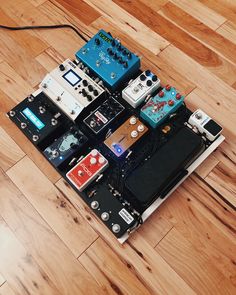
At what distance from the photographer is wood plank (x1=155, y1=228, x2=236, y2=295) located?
4.04 feet

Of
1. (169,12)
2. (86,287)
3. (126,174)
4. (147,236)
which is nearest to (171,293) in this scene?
(147,236)

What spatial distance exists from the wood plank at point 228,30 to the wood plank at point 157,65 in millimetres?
362

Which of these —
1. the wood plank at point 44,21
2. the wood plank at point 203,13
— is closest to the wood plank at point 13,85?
the wood plank at point 44,21

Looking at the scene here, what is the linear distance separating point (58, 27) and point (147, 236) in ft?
4.26

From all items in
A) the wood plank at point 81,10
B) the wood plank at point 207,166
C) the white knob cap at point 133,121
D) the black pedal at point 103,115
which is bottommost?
the wood plank at point 207,166

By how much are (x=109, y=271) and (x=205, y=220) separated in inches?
18.3

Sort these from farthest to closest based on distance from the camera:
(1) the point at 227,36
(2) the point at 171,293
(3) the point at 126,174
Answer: (1) the point at 227,36
(3) the point at 126,174
(2) the point at 171,293

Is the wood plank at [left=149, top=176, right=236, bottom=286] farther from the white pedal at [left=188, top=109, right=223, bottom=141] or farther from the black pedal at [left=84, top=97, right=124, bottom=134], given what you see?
the black pedal at [left=84, top=97, right=124, bottom=134]

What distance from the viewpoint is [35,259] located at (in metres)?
1.33

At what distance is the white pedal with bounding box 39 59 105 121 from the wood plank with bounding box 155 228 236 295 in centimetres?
70

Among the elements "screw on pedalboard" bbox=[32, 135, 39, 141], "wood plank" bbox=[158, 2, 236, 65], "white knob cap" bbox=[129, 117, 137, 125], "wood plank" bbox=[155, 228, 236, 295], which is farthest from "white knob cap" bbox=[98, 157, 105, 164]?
"wood plank" bbox=[158, 2, 236, 65]

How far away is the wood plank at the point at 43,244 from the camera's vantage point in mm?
1280

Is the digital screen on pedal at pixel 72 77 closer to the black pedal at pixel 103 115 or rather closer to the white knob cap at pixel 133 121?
the black pedal at pixel 103 115

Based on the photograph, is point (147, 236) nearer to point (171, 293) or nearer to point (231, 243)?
point (171, 293)
